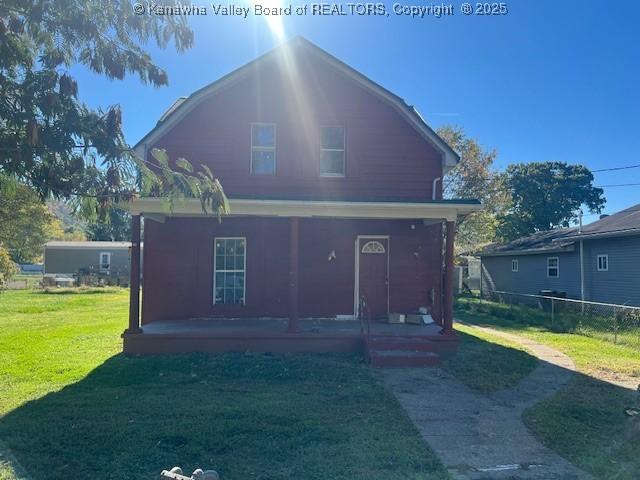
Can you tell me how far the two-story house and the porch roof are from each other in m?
1.77

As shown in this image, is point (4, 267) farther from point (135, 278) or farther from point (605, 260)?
point (605, 260)

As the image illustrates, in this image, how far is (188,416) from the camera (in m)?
5.59

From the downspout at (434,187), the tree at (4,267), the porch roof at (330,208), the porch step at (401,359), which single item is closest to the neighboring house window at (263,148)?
the porch roof at (330,208)

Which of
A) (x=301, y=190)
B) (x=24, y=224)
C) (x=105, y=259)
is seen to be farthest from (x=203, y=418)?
(x=105, y=259)

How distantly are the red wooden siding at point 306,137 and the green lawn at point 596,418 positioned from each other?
16.9 feet

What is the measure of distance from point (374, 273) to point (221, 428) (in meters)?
7.14

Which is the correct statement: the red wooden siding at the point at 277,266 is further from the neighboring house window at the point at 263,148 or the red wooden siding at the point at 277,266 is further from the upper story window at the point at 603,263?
the upper story window at the point at 603,263

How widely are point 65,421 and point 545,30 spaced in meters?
11.9

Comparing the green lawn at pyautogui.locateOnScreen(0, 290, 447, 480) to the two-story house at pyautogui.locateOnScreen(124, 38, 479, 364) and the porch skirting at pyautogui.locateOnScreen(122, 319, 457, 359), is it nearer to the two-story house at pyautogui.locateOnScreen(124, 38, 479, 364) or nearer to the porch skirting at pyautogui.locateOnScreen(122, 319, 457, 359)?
the porch skirting at pyautogui.locateOnScreen(122, 319, 457, 359)

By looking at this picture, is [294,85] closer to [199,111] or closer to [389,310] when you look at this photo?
[199,111]

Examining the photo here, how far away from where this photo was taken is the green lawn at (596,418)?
183 inches

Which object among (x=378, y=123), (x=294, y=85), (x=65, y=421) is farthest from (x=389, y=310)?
(x=65, y=421)

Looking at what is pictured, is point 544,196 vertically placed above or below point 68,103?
above

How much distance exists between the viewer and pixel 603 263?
17.7 metres
